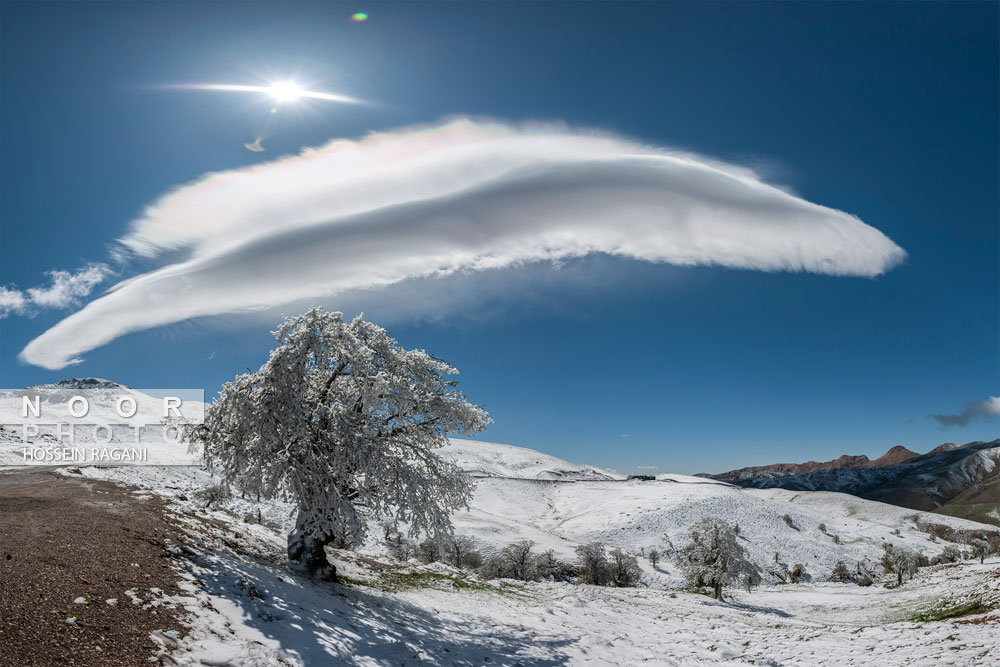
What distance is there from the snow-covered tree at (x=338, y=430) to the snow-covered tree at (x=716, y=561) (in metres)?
A: 37.8

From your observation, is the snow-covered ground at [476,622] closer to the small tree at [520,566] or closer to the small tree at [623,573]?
the small tree at [623,573]

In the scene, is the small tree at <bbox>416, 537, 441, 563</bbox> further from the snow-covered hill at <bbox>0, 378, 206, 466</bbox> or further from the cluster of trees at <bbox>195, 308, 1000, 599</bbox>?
the cluster of trees at <bbox>195, 308, 1000, 599</bbox>

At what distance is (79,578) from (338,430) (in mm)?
7548

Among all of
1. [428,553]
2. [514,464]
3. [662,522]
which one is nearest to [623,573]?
[428,553]

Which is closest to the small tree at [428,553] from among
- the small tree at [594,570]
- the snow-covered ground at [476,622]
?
the snow-covered ground at [476,622]

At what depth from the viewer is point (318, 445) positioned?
56.9 feet

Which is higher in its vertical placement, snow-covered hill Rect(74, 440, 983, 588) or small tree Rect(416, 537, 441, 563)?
small tree Rect(416, 537, 441, 563)

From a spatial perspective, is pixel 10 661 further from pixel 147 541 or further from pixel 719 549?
pixel 719 549

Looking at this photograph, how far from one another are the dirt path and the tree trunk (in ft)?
13.3

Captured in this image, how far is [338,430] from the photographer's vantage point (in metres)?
17.1

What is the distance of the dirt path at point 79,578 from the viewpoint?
8.45m

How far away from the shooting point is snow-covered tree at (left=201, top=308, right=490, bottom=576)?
1677cm

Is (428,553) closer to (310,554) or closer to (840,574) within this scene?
(310,554)

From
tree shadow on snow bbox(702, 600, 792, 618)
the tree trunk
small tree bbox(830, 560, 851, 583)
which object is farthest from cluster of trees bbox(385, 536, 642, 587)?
small tree bbox(830, 560, 851, 583)
